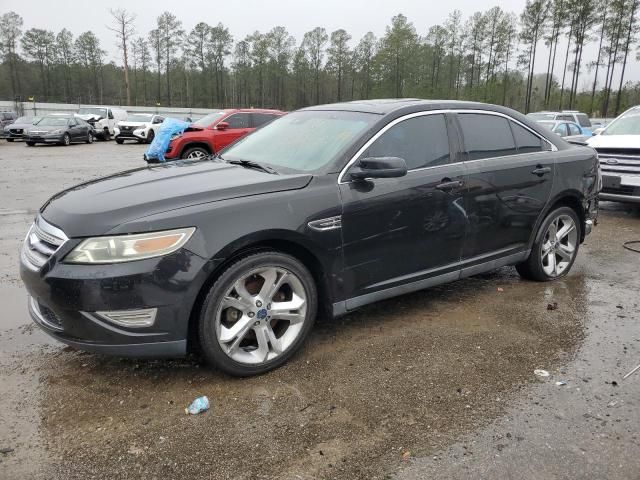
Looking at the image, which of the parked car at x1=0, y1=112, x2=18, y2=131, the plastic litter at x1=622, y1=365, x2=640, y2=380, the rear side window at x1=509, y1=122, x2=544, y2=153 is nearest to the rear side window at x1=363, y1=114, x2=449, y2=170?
the rear side window at x1=509, y1=122, x2=544, y2=153

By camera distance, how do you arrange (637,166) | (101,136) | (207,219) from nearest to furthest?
1. (207,219)
2. (637,166)
3. (101,136)

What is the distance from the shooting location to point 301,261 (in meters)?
3.25

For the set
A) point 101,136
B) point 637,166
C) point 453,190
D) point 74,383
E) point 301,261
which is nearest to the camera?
point 74,383

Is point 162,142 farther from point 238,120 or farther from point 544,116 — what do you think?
point 544,116

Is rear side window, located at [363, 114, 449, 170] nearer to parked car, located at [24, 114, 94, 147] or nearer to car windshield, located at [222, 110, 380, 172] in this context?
car windshield, located at [222, 110, 380, 172]

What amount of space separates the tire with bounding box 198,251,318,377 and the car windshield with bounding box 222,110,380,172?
780 millimetres

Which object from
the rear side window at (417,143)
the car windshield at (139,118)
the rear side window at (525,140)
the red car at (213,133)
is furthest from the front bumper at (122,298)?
the car windshield at (139,118)

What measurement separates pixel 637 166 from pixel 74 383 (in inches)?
317

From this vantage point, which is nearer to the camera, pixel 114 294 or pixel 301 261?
pixel 114 294

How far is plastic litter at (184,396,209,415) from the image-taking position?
2734 millimetres

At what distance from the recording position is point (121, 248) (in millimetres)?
2656

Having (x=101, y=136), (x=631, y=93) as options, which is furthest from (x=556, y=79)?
(x=101, y=136)

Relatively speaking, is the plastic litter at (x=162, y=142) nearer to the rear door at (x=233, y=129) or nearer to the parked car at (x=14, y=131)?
the rear door at (x=233, y=129)

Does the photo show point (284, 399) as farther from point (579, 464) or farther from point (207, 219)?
point (579, 464)
